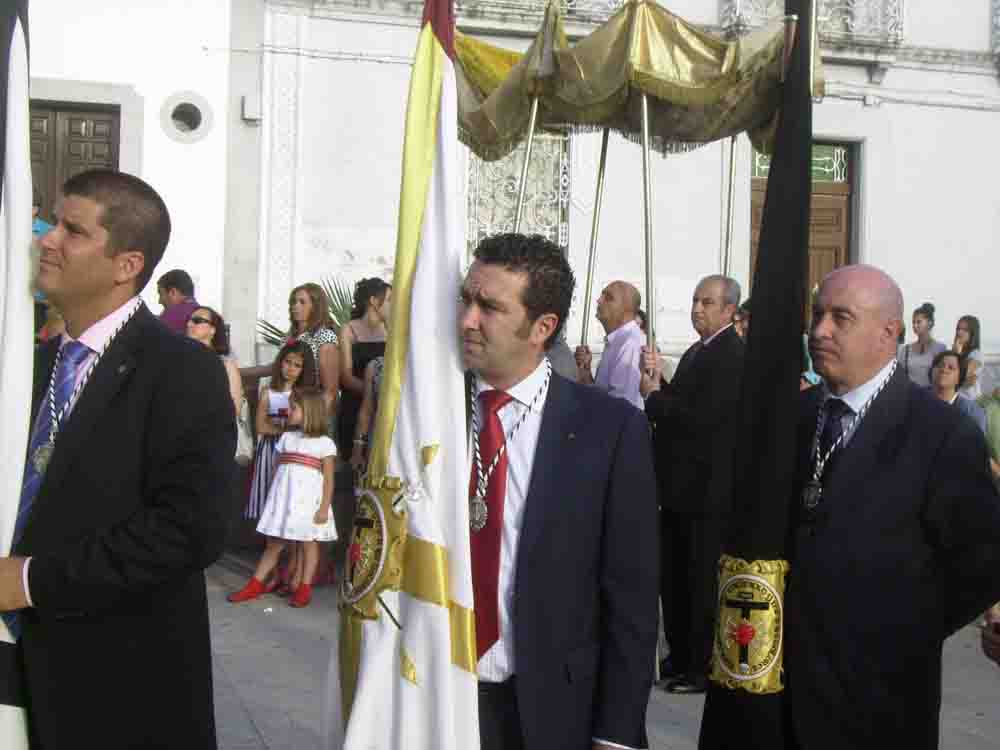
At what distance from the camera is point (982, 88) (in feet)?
53.0

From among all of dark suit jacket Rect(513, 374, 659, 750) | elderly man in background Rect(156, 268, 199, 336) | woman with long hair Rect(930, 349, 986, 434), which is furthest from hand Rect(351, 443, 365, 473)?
dark suit jacket Rect(513, 374, 659, 750)

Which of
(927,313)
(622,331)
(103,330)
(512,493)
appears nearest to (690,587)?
(622,331)

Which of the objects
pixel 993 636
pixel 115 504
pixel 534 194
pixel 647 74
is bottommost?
pixel 993 636

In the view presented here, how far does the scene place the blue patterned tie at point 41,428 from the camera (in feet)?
8.63

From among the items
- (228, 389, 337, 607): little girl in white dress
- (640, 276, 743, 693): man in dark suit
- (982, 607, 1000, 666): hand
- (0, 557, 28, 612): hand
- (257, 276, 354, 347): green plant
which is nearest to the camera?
(0, 557, 28, 612): hand

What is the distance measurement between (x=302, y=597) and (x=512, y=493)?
5253mm

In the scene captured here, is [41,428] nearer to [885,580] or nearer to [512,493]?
[512,493]

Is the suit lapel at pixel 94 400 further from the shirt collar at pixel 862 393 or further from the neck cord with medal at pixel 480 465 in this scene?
the shirt collar at pixel 862 393

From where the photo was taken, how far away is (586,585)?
290 cm

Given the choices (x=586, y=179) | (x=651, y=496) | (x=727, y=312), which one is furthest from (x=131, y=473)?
(x=586, y=179)

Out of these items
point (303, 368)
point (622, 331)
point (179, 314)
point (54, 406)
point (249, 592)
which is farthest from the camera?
point (179, 314)

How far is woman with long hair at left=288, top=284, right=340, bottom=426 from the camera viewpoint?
891cm

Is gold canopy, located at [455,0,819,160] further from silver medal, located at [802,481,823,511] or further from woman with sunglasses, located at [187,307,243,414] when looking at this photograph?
silver medal, located at [802,481,823,511]

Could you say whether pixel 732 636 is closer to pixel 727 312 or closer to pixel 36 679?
pixel 36 679
